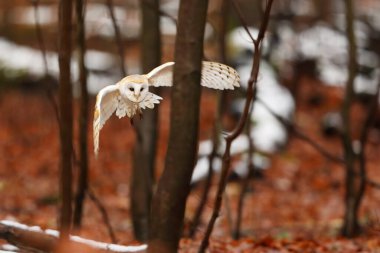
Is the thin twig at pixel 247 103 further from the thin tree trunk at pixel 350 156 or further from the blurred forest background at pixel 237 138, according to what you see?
the thin tree trunk at pixel 350 156

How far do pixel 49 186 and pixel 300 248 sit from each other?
692cm

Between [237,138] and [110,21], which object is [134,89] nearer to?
[237,138]

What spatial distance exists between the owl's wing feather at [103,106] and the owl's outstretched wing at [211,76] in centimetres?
20

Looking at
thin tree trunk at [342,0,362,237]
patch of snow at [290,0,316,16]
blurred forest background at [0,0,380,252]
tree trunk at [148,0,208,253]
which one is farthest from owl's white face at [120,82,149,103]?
patch of snow at [290,0,316,16]

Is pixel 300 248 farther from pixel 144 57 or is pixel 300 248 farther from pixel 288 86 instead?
pixel 288 86

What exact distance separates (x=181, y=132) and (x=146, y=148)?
3511 millimetres

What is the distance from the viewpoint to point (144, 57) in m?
6.48

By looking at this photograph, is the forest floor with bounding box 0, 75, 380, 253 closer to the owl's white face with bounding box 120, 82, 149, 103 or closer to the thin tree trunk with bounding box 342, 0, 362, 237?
the thin tree trunk with bounding box 342, 0, 362, 237

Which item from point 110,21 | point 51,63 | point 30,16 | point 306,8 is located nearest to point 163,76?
point 51,63

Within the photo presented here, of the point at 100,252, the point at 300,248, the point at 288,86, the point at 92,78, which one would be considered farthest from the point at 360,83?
the point at 100,252

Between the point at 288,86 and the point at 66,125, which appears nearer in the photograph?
the point at 66,125

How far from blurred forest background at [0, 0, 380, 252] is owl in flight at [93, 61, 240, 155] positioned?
3.41ft

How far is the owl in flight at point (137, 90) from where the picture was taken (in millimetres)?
3076

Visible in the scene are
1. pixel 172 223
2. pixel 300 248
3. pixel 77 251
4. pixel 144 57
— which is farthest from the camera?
pixel 144 57
